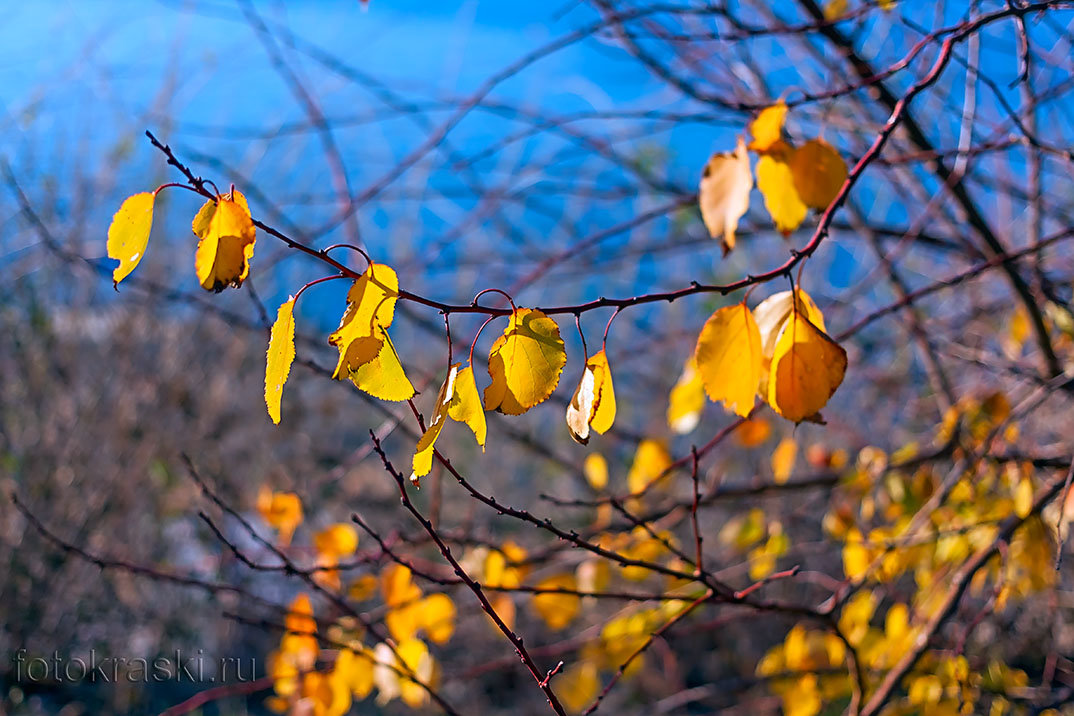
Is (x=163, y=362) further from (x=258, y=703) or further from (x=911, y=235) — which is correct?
(x=911, y=235)

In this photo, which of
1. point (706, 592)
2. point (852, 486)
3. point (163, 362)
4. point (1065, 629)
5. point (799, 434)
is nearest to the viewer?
point (706, 592)

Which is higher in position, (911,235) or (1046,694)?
(911,235)

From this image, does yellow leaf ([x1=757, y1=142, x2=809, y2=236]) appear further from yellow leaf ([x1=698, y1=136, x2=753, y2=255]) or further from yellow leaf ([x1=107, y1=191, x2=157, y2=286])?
yellow leaf ([x1=107, y1=191, x2=157, y2=286])

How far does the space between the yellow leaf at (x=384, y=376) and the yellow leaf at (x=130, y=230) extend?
0.54ft

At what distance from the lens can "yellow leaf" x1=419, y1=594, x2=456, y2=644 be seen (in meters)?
0.97

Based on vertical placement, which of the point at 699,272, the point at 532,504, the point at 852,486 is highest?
the point at 699,272

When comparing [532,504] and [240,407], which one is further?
[532,504]


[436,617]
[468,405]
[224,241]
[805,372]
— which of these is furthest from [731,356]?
[436,617]

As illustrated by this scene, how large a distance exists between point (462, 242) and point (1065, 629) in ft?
8.37

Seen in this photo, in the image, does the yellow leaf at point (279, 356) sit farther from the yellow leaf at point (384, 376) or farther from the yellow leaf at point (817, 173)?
the yellow leaf at point (817, 173)

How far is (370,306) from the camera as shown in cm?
44

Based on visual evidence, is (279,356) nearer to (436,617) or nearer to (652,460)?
(436,617)

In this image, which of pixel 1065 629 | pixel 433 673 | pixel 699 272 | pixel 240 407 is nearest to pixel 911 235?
pixel 433 673

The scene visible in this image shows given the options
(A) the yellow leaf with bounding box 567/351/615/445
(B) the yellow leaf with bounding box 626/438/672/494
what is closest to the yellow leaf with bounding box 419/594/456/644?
(B) the yellow leaf with bounding box 626/438/672/494
